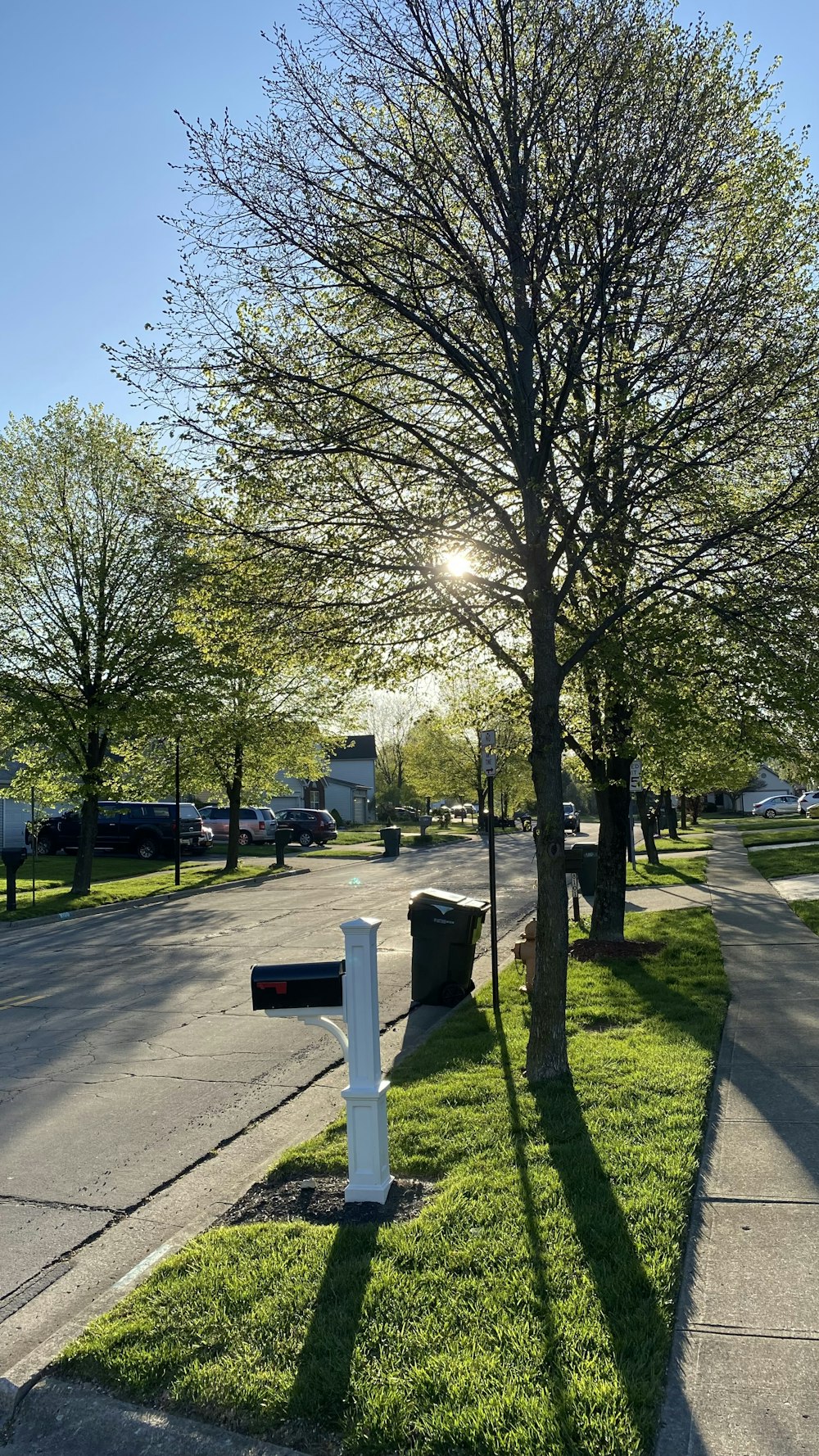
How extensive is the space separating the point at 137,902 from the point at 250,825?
20.8 m

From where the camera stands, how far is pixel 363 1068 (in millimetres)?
4984

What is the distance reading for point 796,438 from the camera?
8023 millimetres

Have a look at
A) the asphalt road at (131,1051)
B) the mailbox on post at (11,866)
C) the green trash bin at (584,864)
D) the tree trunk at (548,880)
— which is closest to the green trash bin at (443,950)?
the asphalt road at (131,1051)

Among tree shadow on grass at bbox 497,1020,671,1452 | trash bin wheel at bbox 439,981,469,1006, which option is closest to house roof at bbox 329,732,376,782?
trash bin wheel at bbox 439,981,469,1006

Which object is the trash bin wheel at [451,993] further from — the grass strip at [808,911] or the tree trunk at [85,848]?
the tree trunk at [85,848]

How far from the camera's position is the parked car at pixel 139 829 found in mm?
→ 32969

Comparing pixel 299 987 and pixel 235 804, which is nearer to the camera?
pixel 299 987

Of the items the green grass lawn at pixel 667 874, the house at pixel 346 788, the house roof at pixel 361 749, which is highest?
the house roof at pixel 361 749

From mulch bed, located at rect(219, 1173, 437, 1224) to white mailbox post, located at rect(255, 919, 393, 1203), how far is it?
0.26 ft

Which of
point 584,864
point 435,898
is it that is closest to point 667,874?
point 584,864

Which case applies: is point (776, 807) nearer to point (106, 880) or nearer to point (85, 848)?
point (106, 880)

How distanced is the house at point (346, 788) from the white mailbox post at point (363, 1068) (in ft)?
179

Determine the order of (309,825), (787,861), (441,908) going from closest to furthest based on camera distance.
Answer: (441,908)
(787,861)
(309,825)

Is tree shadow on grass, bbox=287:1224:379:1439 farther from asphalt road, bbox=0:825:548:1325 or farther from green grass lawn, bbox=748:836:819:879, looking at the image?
green grass lawn, bbox=748:836:819:879
